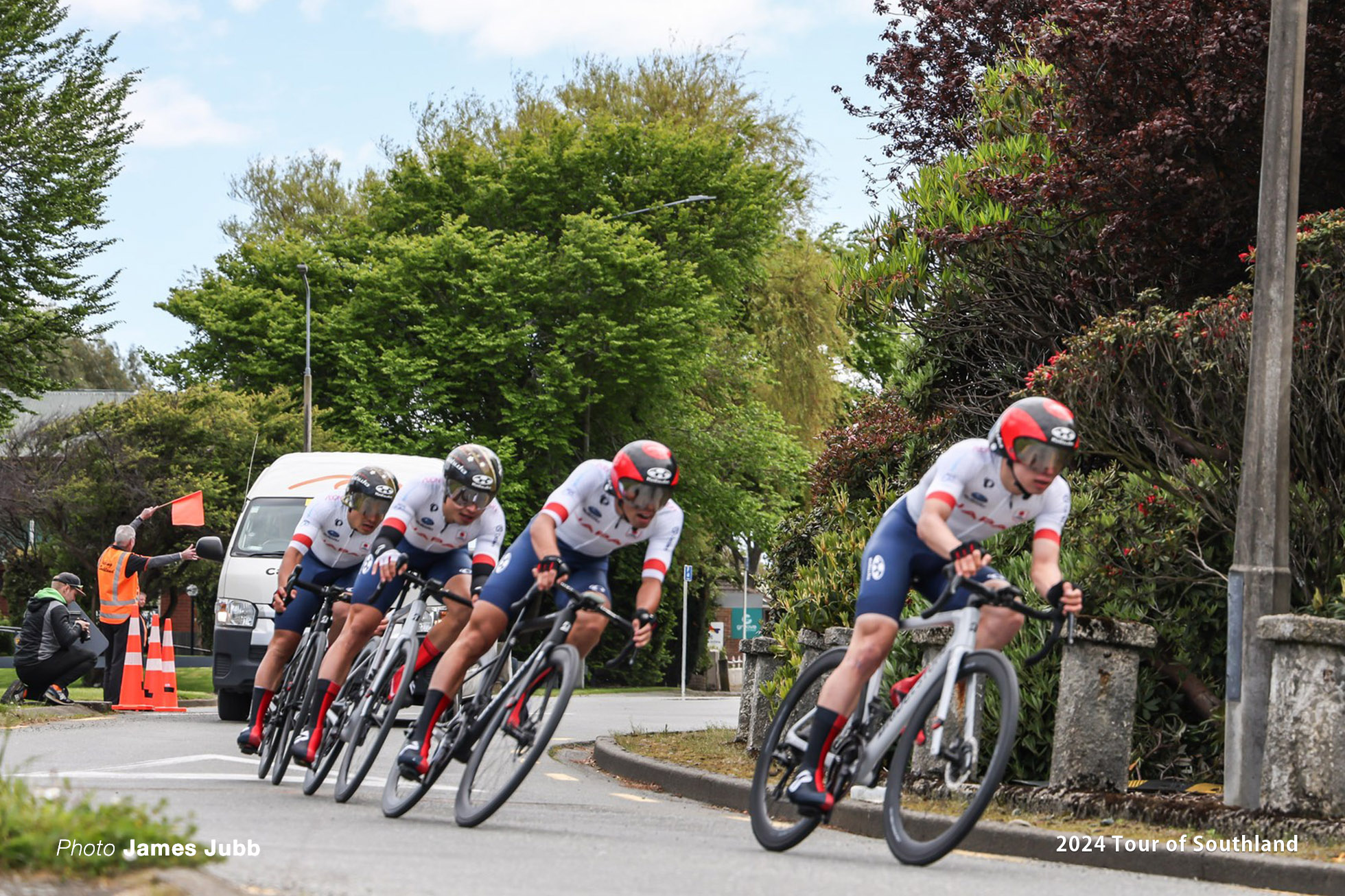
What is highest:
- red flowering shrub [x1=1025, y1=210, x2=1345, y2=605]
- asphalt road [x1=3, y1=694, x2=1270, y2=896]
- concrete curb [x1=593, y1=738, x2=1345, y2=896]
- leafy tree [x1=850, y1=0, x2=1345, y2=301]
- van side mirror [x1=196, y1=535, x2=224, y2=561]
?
leafy tree [x1=850, y1=0, x2=1345, y2=301]

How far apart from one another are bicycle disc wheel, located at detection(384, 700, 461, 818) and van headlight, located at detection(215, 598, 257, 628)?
28.2 ft

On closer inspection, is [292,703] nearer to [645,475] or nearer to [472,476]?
[472,476]

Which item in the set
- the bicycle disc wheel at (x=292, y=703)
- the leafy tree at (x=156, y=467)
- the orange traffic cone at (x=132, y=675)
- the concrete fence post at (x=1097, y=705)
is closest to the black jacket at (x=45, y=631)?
the orange traffic cone at (x=132, y=675)

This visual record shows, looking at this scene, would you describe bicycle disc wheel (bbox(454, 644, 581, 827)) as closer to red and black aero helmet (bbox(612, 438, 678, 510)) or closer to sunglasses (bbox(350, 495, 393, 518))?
red and black aero helmet (bbox(612, 438, 678, 510))

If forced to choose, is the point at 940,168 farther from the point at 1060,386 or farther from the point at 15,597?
the point at 15,597

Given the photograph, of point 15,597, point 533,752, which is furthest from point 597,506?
point 15,597

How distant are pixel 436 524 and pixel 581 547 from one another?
1.20 metres

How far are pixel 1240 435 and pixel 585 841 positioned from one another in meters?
5.33

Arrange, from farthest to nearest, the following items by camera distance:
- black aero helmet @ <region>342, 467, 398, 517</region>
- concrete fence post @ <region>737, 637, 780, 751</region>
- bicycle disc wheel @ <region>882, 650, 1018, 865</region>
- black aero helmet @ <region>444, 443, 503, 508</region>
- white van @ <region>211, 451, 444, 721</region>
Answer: white van @ <region>211, 451, 444, 721</region>
concrete fence post @ <region>737, 637, 780, 751</region>
black aero helmet @ <region>342, 467, 398, 517</region>
black aero helmet @ <region>444, 443, 503, 508</region>
bicycle disc wheel @ <region>882, 650, 1018, 865</region>

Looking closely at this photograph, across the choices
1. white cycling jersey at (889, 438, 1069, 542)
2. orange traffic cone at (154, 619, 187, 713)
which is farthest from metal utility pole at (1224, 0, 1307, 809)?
orange traffic cone at (154, 619, 187, 713)

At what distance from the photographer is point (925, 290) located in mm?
15570

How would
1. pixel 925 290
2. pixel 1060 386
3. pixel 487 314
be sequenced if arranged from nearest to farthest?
pixel 1060 386, pixel 925 290, pixel 487 314

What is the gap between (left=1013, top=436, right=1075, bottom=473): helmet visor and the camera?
683cm

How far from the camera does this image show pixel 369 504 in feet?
33.0
